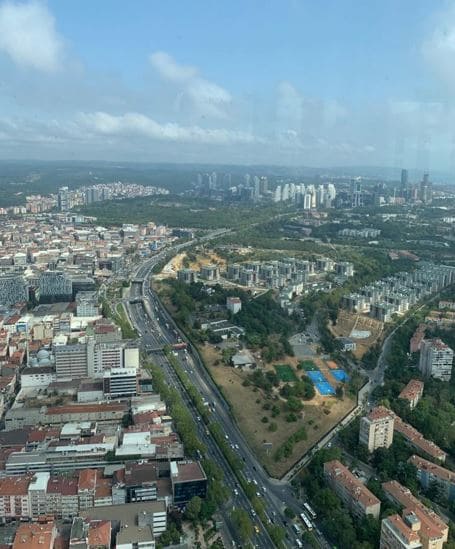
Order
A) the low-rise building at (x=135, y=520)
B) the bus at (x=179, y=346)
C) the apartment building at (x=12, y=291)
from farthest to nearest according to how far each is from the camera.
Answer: the apartment building at (x=12, y=291)
the bus at (x=179, y=346)
the low-rise building at (x=135, y=520)

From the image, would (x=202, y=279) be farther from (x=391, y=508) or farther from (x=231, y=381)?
(x=391, y=508)

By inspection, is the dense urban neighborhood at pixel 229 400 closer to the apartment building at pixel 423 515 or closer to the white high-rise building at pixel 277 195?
the apartment building at pixel 423 515

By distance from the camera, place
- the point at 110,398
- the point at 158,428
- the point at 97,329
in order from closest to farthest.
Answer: the point at 158,428, the point at 110,398, the point at 97,329

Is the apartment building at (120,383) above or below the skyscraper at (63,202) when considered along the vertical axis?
below

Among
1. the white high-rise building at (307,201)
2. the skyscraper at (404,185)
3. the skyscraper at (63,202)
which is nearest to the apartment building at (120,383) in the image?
the skyscraper at (404,185)

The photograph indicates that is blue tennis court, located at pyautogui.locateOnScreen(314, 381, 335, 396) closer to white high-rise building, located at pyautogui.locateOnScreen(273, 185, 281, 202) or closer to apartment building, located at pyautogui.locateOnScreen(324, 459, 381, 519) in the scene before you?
apartment building, located at pyautogui.locateOnScreen(324, 459, 381, 519)

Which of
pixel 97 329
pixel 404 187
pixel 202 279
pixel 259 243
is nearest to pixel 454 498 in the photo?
pixel 97 329
